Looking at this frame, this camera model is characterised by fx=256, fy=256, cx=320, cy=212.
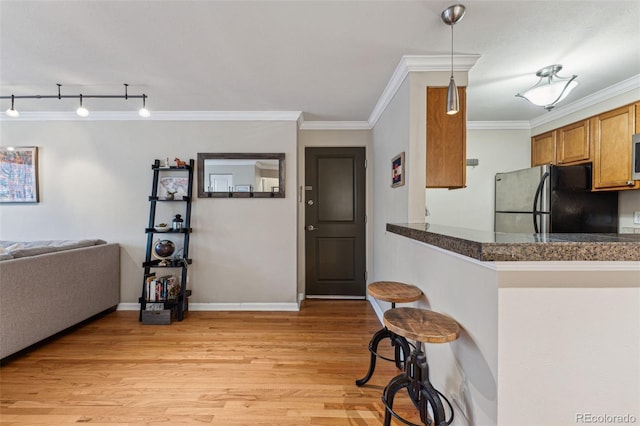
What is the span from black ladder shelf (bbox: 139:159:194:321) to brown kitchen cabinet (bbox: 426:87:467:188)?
2562mm

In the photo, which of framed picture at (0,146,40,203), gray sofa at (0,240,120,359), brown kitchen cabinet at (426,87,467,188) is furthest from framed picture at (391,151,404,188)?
framed picture at (0,146,40,203)

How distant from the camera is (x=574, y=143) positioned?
2.73 m

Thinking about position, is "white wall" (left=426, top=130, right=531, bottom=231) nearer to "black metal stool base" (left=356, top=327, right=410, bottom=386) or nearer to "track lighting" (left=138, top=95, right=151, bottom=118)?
"black metal stool base" (left=356, top=327, right=410, bottom=386)

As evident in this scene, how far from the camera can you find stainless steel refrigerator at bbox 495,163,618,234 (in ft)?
8.13

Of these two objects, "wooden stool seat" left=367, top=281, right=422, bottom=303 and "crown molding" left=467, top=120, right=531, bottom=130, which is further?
"crown molding" left=467, top=120, right=531, bottom=130

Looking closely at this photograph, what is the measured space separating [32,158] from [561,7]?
5.03 meters

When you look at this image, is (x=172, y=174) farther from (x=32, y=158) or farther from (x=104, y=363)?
(x=104, y=363)

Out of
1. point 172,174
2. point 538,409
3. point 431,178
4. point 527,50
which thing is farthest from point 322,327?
point 527,50

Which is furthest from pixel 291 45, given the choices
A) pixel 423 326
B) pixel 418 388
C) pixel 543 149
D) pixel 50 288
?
pixel 543 149

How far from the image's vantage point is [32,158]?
3021mm

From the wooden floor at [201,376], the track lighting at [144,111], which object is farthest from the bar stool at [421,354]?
the track lighting at [144,111]

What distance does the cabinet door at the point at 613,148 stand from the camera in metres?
2.27

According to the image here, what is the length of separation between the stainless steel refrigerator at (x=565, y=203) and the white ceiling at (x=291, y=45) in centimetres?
81

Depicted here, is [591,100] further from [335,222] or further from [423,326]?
[423,326]
